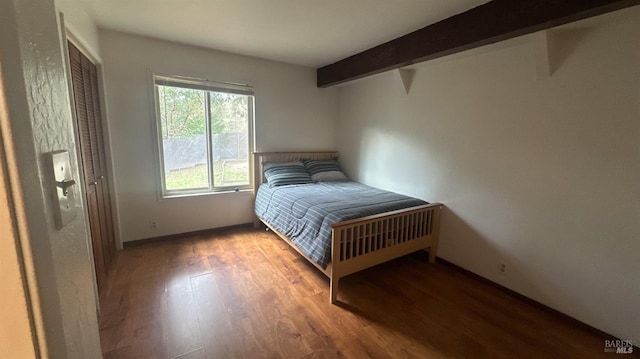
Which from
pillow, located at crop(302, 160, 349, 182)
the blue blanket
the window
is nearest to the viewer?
the blue blanket

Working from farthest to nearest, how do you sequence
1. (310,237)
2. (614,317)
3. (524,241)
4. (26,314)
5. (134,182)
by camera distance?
(134,182), (310,237), (524,241), (614,317), (26,314)

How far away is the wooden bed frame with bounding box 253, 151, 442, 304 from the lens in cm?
207

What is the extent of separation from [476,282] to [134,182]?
3681 mm

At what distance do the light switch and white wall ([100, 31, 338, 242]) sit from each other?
2.80 metres

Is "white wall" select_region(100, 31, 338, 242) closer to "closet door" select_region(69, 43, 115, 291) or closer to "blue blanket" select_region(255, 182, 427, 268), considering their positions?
"closet door" select_region(69, 43, 115, 291)

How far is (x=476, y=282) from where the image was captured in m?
2.41

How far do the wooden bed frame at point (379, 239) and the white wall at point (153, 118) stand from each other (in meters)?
1.62

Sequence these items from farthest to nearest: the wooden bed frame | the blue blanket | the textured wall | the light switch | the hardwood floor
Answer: the blue blanket, the wooden bed frame, the hardwood floor, the light switch, the textured wall

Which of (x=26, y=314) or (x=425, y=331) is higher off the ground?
(x=26, y=314)

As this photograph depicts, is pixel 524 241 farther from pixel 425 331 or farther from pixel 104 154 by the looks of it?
pixel 104 154

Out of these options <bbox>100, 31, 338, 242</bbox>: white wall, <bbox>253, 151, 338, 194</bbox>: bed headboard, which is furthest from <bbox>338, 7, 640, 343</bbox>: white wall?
<bbox>100, 31, 338, 242</bbox>: white wall

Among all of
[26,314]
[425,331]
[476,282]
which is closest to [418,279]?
[476,282]

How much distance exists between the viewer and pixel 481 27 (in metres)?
1.87

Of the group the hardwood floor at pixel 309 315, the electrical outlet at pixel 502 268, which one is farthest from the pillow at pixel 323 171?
the electrical outlet at pixel 502 268
